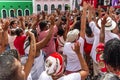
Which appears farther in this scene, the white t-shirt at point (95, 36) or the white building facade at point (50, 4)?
the white building facade at point (50, 4)

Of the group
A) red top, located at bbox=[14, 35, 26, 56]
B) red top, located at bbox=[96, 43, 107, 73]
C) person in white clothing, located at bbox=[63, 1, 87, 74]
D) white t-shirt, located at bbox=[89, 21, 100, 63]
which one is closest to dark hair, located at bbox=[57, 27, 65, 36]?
red top, located at bbox=[14, 35, 26, 56]

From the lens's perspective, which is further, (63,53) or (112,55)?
(63,53)

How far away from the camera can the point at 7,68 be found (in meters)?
2.00


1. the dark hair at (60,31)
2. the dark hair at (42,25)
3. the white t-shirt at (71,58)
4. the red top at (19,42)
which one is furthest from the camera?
the dark hair at (60,31)

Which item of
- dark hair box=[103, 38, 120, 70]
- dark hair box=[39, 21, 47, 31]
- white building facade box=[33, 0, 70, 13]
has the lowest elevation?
white building facade box=[33, 0, 70, 13]

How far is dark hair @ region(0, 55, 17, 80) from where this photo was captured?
1969 mm

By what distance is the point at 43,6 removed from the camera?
1531 inches

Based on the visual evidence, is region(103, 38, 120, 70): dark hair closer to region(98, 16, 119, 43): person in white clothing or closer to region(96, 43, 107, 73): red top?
region(96, 43, 107, 73): red top

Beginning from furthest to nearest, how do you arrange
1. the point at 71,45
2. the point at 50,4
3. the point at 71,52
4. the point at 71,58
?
the point at 50,4 → the point at 71,58 → the point at 71,52 → the point at 71,45

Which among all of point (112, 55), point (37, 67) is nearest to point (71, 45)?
point (37, 67)

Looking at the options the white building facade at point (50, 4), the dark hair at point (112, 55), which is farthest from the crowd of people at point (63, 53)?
the white building facade at point (50, 4)

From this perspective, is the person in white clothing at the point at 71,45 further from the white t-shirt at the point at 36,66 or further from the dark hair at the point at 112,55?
the dark hair at the point at 112,55

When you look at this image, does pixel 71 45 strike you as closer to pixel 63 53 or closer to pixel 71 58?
pixel 71 58

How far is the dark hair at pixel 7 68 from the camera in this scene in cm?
197
